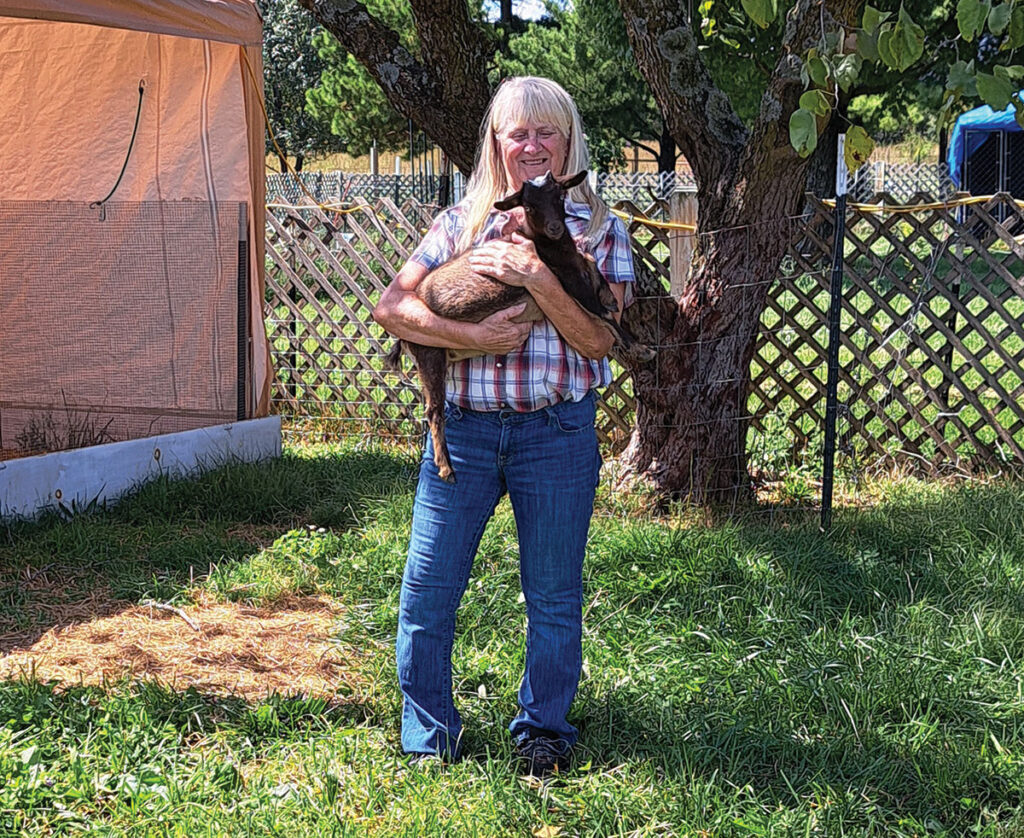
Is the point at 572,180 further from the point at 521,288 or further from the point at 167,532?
the point at 167,532

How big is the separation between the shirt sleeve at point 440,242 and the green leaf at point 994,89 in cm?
119

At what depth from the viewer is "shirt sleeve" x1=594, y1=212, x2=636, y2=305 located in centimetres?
263

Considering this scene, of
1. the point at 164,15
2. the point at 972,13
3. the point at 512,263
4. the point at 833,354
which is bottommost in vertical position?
the point at 833,354

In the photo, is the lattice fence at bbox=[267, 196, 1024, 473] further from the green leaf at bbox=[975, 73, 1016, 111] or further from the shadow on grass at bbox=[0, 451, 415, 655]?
the green leaf at bbox=[975, 73, 1016, 111]

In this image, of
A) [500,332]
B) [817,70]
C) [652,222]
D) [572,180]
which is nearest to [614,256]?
[572,180]

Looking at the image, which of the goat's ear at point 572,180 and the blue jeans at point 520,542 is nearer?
the goat's ear at point 572,180

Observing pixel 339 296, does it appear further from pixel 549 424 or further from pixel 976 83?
pixel 976 83

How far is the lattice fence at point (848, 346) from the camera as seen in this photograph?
5.25m

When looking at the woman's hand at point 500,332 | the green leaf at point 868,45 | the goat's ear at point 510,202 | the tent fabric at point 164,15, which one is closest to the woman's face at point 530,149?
the goat's ear at point 510,202

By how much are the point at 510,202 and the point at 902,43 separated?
0.88 metres

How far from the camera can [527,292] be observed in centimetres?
253

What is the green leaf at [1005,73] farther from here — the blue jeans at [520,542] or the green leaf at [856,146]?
the blue jeans at [520,542]

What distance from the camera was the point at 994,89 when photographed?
2.18 m

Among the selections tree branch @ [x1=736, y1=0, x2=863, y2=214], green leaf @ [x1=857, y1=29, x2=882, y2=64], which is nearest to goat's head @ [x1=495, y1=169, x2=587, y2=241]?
green leaf @ [x1=857, y1=29, x2=882, y2=64]
